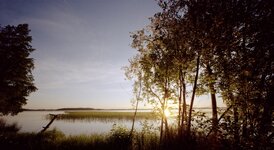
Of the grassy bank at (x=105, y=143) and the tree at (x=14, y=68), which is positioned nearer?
the grassy bank at (x=105, y=143)

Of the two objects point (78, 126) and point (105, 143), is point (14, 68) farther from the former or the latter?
point (105, 143)

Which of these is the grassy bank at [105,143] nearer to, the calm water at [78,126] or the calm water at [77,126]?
the calm water at [78,126]

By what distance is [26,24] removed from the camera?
36094mm

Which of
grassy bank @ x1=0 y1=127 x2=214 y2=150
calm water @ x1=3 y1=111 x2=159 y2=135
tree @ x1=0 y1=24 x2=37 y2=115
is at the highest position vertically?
tree @ x1=0 y1=24 x2=37 y2=115

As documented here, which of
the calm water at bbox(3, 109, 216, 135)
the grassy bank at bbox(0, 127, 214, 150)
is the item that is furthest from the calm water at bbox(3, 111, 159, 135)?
the grassy bank at bbox(0, 127, 214, 150)

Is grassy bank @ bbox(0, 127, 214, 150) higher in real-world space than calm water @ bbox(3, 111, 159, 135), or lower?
higher

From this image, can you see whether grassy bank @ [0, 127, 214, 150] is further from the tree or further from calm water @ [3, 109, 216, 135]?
the tree

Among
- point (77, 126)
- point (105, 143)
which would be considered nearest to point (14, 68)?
point (77, 126)

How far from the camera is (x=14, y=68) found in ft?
109

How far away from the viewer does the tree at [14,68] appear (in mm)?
32281

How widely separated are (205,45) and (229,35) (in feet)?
3.07

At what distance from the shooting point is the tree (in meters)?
32.3

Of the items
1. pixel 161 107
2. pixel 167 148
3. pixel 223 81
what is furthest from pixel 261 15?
pixel 161 107

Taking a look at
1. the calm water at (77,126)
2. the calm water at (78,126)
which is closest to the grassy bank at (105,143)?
the calm water at (78,126)
